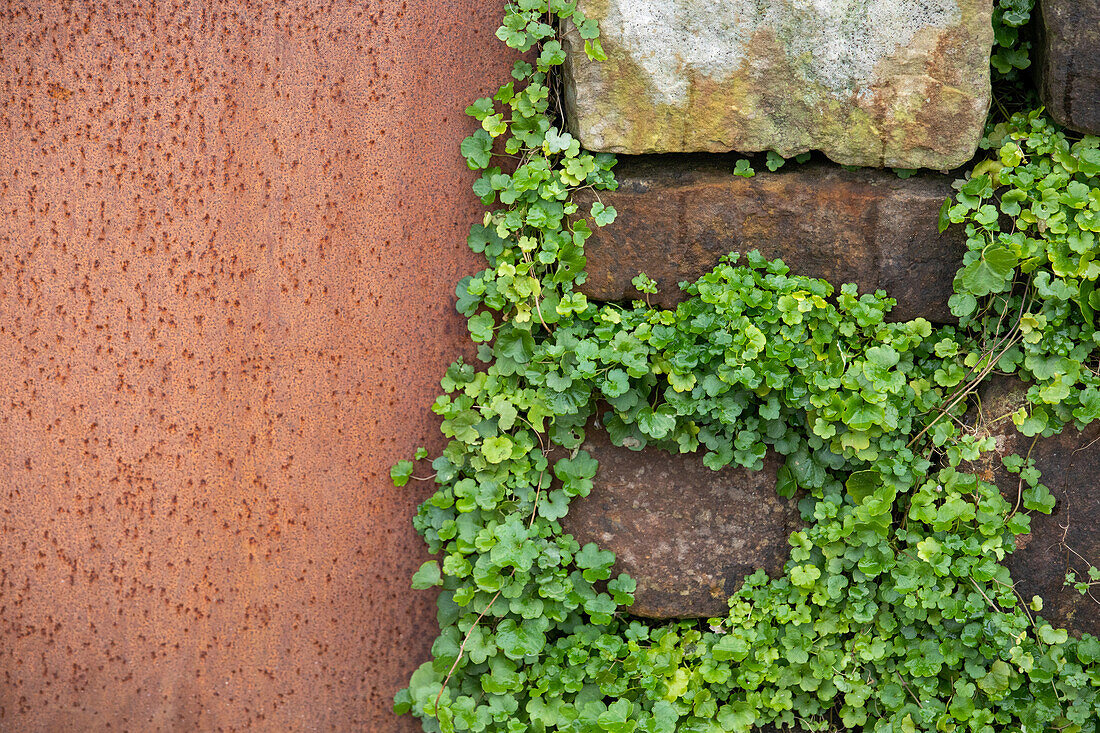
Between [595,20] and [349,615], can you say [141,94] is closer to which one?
[595,20]

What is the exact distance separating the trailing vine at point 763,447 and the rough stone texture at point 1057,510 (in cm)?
4

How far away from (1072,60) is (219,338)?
1.88 metres

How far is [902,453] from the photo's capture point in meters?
1.55

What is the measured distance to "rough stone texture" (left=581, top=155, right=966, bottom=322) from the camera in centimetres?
156

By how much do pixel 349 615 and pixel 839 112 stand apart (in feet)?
5.07

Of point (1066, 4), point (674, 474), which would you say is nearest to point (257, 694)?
point (674, 474)

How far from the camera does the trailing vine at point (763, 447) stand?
1.51 meters

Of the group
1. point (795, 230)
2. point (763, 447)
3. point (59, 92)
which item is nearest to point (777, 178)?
point (795, 230)

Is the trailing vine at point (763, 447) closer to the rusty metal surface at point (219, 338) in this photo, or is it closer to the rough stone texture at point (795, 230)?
the rough stone texture at point (795, 230)

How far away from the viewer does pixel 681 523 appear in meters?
1.64

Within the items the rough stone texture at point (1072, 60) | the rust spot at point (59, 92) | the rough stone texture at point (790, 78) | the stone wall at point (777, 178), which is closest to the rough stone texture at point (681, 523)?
the stone wall at point (777, 178)

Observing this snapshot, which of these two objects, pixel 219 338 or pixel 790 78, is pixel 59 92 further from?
pixel 790 78

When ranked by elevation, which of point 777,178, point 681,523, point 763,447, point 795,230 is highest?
point 777,178

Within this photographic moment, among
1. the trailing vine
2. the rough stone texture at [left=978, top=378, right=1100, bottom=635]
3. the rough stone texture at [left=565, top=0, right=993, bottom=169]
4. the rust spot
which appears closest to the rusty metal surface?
the rust spot
